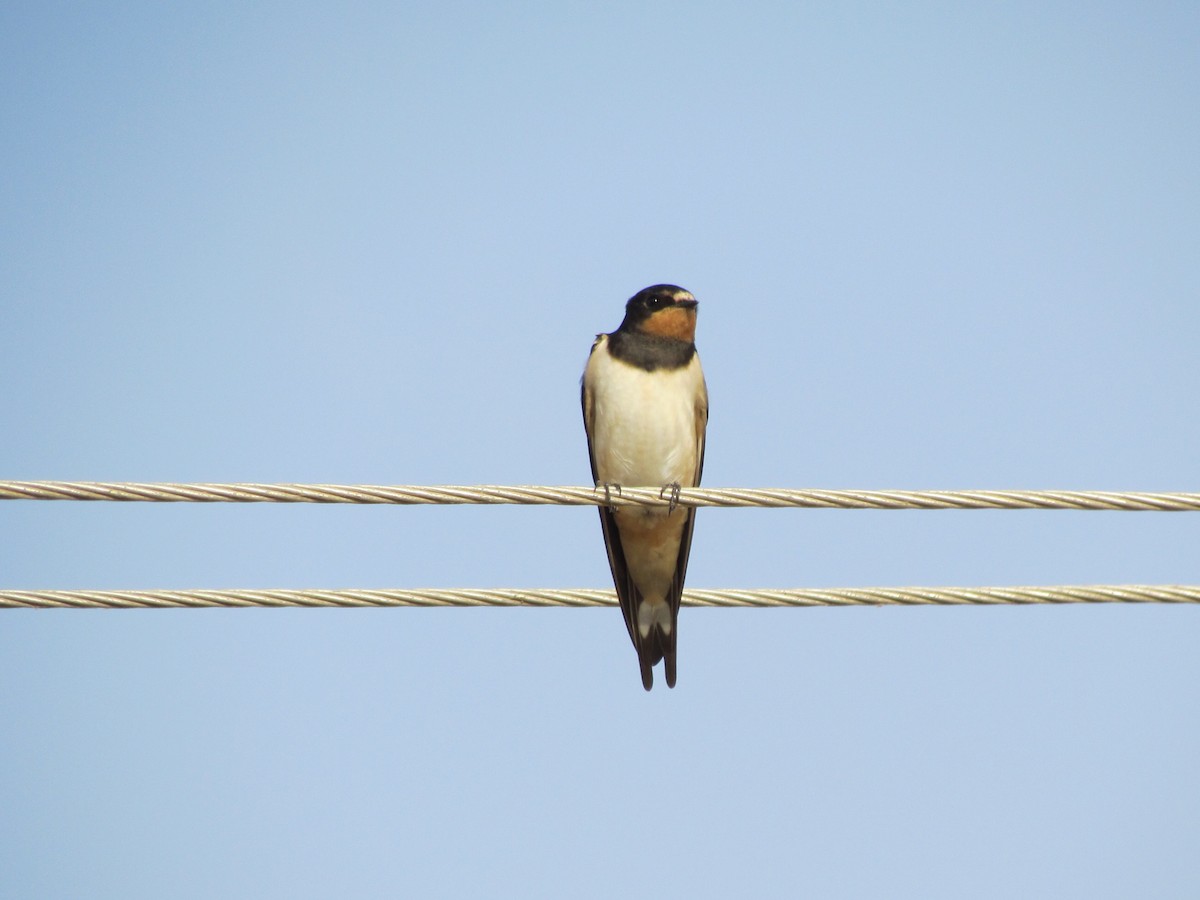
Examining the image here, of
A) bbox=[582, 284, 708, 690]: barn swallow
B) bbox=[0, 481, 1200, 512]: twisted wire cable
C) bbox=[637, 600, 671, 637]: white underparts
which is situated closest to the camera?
bbox=[0, 481, 1200, 512]: twisted wire cable

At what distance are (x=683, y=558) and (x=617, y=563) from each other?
394 mm

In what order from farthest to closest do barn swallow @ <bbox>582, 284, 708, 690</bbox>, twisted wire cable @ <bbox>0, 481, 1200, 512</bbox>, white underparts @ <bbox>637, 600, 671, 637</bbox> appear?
white underparts @ <bbox>637, 600, 671, 637</bbox> < barn swallow @ <bbox>582, 284, 708, 690</bbox> < twisted wire cable @ <bbox>0, 481, 1200, 512</bbox>

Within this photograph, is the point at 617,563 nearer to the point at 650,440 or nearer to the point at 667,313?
the point at 650,440

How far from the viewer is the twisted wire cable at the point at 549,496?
454cm

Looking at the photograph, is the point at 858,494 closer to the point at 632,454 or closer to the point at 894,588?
the point at 894,588

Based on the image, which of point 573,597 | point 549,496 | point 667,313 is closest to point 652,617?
point 667,313

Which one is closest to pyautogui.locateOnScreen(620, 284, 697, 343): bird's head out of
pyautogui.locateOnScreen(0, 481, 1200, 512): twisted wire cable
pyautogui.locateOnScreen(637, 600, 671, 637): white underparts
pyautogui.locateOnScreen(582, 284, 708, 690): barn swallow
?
pyautogui.locateOnScreen(582, 284, 708, 690): barn swallow

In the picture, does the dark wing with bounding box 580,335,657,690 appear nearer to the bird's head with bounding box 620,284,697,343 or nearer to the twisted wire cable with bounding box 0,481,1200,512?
the bird's head with bounding box 620,284,697,343

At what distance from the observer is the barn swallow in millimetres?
7715

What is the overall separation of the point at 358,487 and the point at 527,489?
24.0 inches

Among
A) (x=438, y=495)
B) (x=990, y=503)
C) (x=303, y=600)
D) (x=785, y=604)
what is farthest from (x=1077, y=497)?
(x=303, y=600)

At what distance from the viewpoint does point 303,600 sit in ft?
15.5

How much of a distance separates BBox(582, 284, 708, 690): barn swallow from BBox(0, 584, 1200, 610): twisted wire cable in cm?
243

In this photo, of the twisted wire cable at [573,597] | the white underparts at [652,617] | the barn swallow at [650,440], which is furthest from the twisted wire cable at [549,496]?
the white underparts at [652,617]
